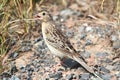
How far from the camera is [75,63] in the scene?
730 centimetres

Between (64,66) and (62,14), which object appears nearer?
(64,66)

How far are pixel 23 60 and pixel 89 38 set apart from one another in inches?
50.5

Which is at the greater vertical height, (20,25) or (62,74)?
(20,25)

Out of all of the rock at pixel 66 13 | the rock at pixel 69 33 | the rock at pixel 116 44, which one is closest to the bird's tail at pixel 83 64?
the rock at pixel 116 44

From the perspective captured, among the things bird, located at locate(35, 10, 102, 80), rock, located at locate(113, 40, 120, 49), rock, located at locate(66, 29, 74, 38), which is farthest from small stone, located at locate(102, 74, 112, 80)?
rock, located at locate(66, 29, 74, 38)

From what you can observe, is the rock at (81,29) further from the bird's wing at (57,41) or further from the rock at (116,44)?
the bird's wing at (57,41)

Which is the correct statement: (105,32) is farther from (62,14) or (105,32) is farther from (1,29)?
(1,29)

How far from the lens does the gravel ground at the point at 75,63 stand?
23.2 feet

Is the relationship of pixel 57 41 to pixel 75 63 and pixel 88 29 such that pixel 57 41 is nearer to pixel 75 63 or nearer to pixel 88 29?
pixel 75 63

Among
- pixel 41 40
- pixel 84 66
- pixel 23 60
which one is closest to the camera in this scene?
pixel 84 66

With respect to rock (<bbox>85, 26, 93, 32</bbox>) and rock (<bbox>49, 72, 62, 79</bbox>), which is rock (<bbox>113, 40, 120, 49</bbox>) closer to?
rock (<bbox>85, 26, 93, 32</bbox>)

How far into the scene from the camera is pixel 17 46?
25.3ft

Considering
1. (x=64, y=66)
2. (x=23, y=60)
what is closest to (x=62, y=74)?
(x=64, y=66)

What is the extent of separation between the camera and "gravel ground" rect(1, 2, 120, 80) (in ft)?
23.2
